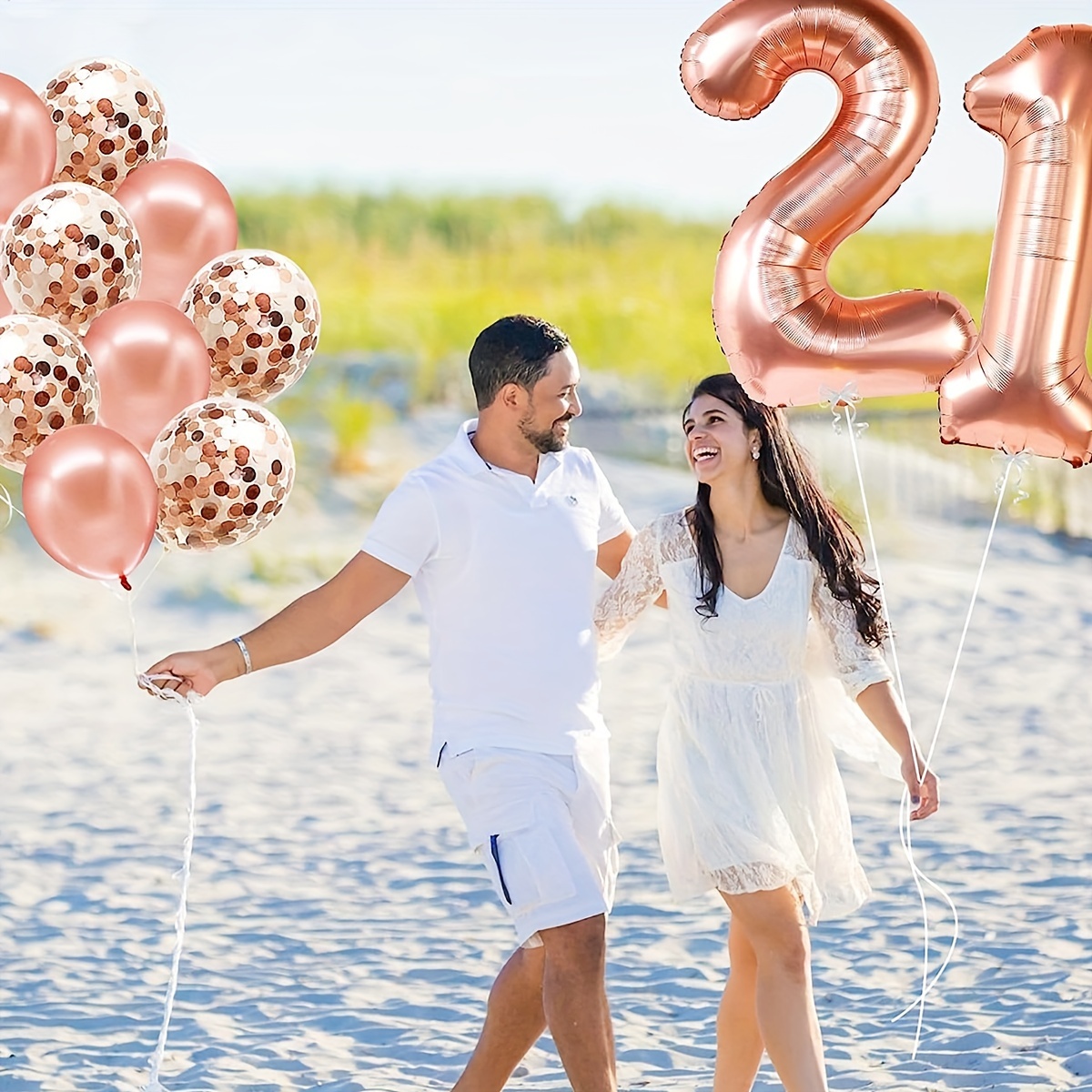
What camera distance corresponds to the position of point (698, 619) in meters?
3.36

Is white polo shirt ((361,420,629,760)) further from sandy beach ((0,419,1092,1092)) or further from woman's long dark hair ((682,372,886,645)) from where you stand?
sandy beach ((0,419,1092,1092))

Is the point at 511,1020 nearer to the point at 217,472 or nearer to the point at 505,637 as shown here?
the point at 505,637

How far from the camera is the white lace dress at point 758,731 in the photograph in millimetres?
3312

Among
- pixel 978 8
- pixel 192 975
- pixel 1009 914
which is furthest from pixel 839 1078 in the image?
pixel 978 8

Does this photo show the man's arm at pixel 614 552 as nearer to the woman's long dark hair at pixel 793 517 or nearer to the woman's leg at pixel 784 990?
the woman's long dark hair at pixel 793 517

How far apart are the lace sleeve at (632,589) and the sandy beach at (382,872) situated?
3.52ft

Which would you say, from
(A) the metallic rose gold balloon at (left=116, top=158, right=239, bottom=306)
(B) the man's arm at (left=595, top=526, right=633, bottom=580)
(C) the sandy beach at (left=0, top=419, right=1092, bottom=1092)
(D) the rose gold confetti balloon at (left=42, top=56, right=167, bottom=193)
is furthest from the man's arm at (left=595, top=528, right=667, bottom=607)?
(D) the rose gold confetti balloon at (left=42, top=56, right=167, bottom=193)

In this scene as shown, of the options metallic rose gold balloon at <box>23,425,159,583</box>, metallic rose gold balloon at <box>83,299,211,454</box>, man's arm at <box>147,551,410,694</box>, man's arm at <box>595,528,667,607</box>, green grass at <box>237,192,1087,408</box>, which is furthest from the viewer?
green grass at <box>237,192,1087,408</box>

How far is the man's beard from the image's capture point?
338cm

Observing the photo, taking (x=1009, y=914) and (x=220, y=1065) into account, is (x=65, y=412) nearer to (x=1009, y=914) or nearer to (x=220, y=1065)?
(x=220, y=1065)

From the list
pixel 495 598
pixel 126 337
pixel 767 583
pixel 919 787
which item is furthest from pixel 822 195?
pixel 126 337

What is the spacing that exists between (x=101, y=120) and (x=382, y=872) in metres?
3.00

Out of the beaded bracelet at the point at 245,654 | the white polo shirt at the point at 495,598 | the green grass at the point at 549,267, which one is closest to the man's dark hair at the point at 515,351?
the white polo shirt at the point at 495,598

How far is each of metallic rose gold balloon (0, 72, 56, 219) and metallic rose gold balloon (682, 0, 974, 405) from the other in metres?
1.24
